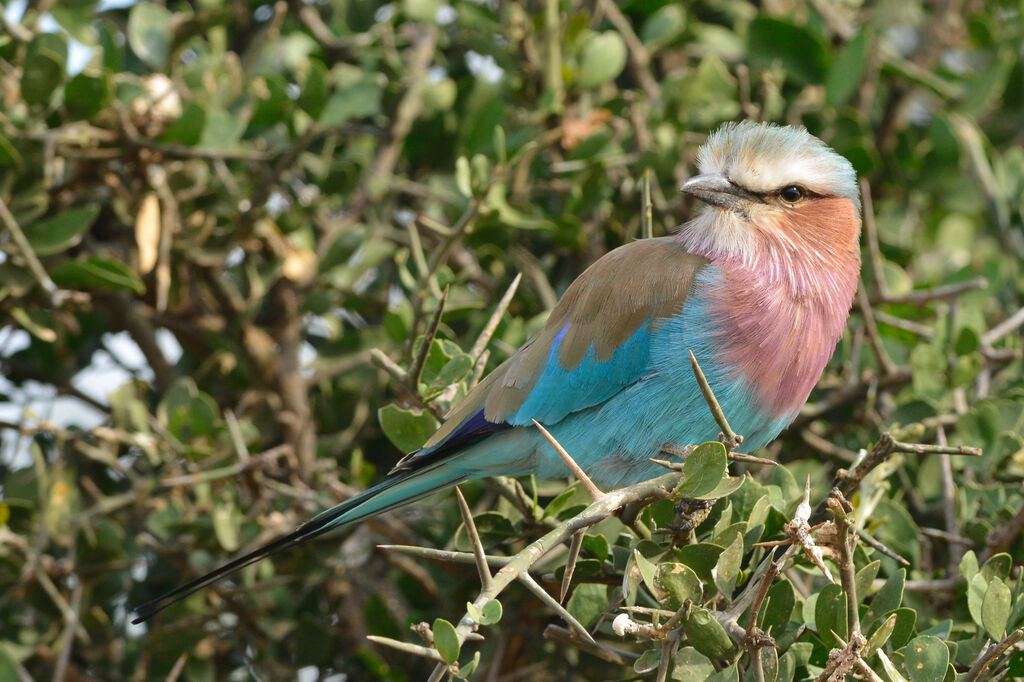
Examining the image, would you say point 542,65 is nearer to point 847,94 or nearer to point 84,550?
point 847,94

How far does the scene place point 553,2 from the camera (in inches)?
143

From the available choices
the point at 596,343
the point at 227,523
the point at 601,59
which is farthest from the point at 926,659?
Result: the point at 601,59

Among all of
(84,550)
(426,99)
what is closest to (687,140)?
(426,99)

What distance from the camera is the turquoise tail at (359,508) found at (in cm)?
274

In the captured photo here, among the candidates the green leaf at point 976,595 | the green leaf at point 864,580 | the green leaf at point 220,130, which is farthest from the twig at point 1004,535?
the green leaf at point 220,130

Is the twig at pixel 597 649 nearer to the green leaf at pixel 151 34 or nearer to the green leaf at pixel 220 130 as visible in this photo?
the green leaf at pixel 220 130

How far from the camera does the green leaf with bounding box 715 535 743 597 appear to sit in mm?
2064

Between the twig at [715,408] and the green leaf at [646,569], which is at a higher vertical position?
the twig at [715,408]

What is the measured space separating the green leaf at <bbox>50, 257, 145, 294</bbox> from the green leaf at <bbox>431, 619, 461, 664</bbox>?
1958 mm

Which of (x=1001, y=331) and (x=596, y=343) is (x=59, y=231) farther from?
(x=1001, y=331)

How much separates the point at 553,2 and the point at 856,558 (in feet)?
6.85

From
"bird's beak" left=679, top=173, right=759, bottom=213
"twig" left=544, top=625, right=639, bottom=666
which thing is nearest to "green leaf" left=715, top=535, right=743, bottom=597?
"twig" left=544, top=625, right=639, bottom=666

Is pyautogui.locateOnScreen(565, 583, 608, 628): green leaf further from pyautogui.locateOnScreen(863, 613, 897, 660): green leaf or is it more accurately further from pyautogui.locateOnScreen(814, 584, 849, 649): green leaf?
pyautogui.locateOnScreen(863, 613, 897, 660): green leaf

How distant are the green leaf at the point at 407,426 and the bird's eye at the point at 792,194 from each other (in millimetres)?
1178
